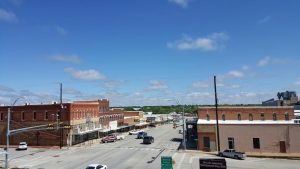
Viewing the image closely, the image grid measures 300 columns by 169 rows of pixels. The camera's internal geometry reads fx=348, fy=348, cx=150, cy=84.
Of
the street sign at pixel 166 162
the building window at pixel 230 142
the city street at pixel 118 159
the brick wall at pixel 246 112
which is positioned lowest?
the city street at pixel 118 159

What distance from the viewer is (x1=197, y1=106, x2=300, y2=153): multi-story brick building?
63.7 metres

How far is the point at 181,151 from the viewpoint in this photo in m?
65.6

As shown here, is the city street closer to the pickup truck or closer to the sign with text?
the pickup truck

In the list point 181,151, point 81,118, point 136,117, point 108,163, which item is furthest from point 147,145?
point 136,117

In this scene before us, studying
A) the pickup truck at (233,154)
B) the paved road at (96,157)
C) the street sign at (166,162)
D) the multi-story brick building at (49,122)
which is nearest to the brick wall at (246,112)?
the paved road at (96,157)

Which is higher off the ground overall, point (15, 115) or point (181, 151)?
point (15, 115)

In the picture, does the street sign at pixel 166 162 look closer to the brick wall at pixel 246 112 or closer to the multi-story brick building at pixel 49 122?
the brick wall at pixel 246 112

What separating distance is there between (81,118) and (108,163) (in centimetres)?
3171

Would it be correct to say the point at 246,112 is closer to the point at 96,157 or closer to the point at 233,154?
the point at 233,154

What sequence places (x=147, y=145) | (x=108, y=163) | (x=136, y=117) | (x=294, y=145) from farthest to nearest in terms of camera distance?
(x=136, y=117)
(x=147, y=145)
(x=294, y=145)
(x=108, y=163)

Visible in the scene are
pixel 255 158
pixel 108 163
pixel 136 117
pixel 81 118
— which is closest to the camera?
pixel 108 163

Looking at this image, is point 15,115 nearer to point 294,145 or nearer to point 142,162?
point 142,162

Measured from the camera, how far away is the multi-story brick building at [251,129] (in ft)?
209

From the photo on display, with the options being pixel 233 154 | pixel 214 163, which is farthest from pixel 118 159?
pixel 214 163
